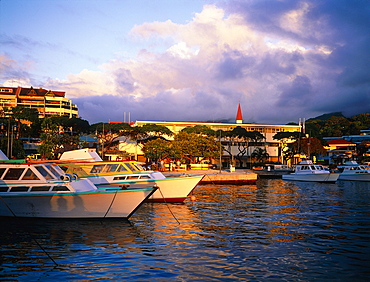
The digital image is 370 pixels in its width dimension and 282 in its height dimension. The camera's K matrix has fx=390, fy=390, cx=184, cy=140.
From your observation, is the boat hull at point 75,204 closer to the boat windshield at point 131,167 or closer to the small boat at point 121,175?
the small boat at point 121,175

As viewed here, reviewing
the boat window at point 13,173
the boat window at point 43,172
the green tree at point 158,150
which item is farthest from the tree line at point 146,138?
the boat window at point 43,172

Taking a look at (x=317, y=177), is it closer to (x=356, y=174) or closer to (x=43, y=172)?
(x=356, y=174)

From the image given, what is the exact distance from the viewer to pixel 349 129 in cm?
13875

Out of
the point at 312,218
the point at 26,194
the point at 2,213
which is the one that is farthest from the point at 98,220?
the point at 312,218

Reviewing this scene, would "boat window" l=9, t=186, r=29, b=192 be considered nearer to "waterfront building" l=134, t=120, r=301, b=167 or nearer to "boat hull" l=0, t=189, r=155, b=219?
"boat hull" l=0, t=189, r=155, b=219

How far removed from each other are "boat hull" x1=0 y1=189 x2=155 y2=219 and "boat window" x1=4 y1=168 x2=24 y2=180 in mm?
1185

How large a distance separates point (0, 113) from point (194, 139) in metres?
48.7

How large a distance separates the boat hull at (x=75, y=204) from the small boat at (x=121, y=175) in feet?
23.4

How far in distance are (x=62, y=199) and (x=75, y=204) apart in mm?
746

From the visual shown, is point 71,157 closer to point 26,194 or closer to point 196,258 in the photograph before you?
point 26,194

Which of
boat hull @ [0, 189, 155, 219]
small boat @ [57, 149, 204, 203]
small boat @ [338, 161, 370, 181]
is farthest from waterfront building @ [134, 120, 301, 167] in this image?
boat hull @ [0, 189, 155, 219]

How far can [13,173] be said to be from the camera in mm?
21891

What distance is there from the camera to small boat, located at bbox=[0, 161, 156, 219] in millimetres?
20828

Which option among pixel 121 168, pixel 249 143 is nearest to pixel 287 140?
pixel 249 143
